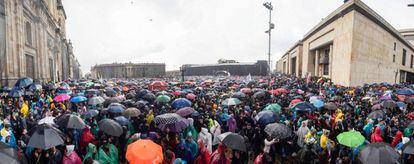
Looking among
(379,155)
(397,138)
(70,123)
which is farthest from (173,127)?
(397,138)

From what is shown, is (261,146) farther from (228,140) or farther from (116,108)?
(116,108)

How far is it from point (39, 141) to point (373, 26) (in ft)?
110

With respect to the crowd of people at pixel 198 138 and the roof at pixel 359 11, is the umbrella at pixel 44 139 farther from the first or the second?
the roof at pixel 359 11

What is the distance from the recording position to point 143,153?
14.6 feet

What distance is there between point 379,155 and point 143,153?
150 inches

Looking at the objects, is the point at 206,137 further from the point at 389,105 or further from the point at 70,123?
the point at 389,105

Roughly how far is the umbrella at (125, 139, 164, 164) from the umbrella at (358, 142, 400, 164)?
342 cm

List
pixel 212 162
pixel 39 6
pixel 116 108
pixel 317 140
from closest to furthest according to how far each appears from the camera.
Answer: pixel 212 162, pixel 317 140, pixel 116 108, pixel 39 6

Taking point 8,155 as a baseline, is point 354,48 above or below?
above

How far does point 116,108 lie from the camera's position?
9.09 m

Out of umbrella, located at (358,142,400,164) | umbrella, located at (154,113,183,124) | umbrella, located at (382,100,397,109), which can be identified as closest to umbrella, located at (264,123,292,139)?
umbrella, located at (358,142,400,164)

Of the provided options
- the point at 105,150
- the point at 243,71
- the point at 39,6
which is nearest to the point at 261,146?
the point at 105,150

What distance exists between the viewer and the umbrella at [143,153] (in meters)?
4.39

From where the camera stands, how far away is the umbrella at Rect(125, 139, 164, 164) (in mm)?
4395
